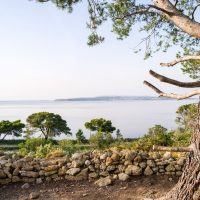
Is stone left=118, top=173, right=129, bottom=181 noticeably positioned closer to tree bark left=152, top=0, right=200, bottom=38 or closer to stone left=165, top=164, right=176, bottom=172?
stone left=165, top=164, right=176, bottom=172

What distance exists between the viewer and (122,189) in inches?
287

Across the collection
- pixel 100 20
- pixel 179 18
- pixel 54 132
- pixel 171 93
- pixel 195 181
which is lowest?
pixel 54 132

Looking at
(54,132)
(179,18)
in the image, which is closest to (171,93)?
(179,18)

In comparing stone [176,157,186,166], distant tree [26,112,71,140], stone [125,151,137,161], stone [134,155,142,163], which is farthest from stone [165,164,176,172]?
distant tree [26,112,71,140]

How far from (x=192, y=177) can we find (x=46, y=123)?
27560 mm

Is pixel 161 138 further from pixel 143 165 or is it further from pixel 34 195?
pixel 34 195

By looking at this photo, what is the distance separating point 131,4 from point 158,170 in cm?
366

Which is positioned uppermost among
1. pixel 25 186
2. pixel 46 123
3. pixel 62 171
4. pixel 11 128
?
pixel 62 171

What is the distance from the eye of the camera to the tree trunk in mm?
4402

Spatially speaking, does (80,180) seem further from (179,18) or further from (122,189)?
(179,18)

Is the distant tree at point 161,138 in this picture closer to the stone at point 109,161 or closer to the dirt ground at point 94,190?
the stone at point 109,161

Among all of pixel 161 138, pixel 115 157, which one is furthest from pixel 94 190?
pixel 161 138

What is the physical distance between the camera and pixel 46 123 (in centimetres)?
3142

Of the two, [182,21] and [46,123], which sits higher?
[182,21]
